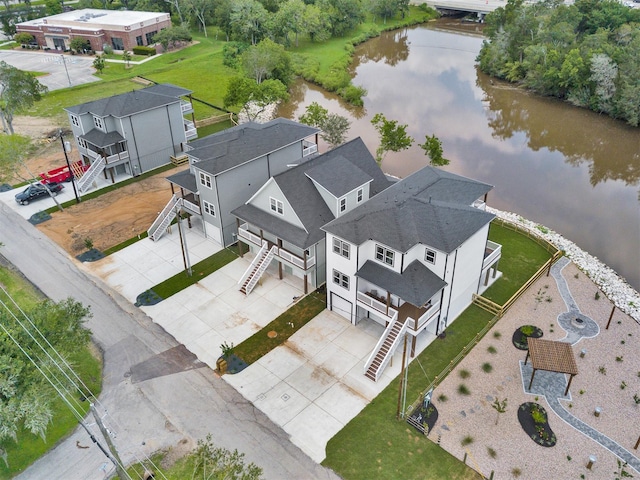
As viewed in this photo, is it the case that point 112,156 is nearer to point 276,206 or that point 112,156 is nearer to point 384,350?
point 276,206

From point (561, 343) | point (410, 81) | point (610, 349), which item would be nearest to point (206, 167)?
point (561, 343)

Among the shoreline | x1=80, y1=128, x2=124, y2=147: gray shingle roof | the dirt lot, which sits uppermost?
x1=80, y1=128, x2=124, y2=147: gray shingle roof

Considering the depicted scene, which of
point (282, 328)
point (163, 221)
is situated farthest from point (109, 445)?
point (163, 221)

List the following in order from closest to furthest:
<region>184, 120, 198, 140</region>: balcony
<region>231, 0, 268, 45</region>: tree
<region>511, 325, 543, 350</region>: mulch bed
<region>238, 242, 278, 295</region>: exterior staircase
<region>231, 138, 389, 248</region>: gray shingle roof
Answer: <region>511, 325, 543, 350</region>: mulch bed, <region>231, 138, 389, 248</region>: gray shingle roof, <region>238, 242, 278, 295</region>: exterior staircase, <region>184, 120, 198, 140</region>: balcony, <region>231, 0, 268, 45</region>: tree

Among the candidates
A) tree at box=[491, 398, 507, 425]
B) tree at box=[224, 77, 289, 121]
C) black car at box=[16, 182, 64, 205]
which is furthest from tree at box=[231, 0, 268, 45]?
tree at box=[491, 398, 507, 425]

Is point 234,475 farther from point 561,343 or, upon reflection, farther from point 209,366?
point 561,343

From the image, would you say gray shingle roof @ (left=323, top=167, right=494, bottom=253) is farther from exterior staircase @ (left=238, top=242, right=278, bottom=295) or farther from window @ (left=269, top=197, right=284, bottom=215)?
exterior staircase @ (left=238, top=242, right=278, bottom=295)

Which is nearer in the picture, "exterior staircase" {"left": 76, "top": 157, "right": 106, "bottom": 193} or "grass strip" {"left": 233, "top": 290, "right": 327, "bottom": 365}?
"grass strip" {"left": 233, "top": 290, "right": 327, "bottom": 365}

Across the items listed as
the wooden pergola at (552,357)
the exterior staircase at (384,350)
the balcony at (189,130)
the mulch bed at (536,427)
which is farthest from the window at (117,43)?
the mulch bed at (536,427)
